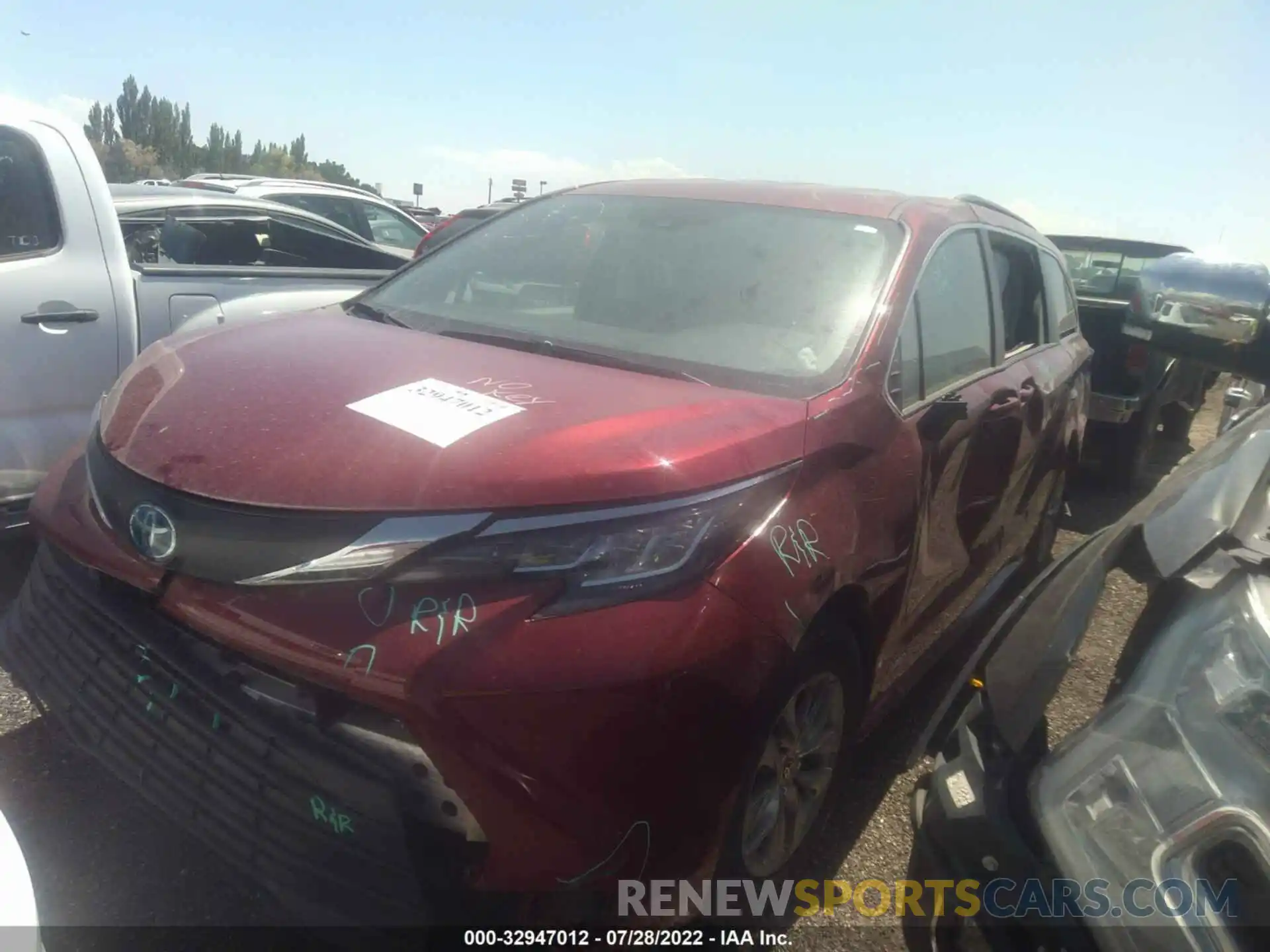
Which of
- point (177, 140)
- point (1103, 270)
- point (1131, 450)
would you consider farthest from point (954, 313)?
point (177, 140)

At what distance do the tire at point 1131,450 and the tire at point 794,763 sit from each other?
4.77 m

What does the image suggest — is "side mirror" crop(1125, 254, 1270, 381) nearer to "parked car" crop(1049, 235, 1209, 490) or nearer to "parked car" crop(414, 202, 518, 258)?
"parked car" crop(414, 202, 518, 258)

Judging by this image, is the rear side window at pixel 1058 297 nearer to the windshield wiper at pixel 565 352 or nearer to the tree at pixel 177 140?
the windshield wiper at pixel 565 352

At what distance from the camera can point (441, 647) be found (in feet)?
5.41

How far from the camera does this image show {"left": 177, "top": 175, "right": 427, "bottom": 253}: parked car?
9336 millimetres

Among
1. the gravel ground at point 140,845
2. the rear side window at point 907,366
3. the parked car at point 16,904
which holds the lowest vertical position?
the gravel ground at point 140,845

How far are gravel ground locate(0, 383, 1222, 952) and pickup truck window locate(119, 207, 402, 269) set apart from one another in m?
2.77

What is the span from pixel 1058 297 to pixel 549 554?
363cm

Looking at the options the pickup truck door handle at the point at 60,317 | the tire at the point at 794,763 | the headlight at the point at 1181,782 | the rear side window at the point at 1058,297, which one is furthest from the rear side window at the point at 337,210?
Answer: the headlight at the point at 1181,782

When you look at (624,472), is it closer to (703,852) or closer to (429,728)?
(429,728)

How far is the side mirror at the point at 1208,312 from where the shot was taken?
224cm

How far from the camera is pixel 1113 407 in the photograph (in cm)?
622

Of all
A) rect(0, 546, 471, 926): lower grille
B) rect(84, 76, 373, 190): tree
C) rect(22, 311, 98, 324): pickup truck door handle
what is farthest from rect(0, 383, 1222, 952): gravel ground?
rect(84, 76, 373, 190): tree

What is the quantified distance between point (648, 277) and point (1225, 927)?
2131 millimetres
